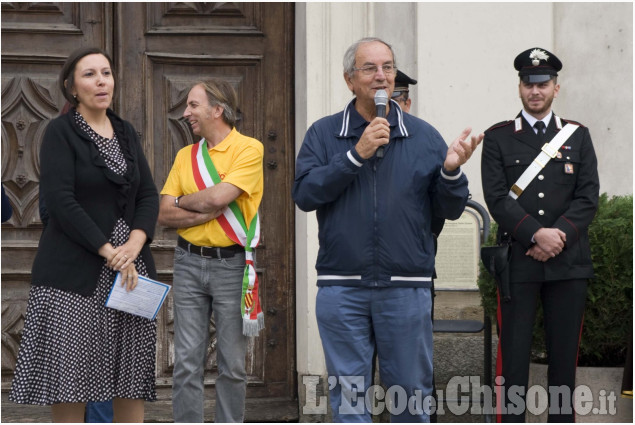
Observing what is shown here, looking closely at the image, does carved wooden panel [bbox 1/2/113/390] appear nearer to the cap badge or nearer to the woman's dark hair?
the woman's dark hair

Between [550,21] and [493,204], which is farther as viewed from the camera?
[550,21]

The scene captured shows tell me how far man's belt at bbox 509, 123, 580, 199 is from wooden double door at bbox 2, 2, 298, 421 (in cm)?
223

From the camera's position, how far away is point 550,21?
24.8 ft

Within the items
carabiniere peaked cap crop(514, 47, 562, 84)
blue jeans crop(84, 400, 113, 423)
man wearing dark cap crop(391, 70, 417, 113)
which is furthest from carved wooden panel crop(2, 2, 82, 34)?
carabiniere peaked cap crop(514, 47, 562, 84)

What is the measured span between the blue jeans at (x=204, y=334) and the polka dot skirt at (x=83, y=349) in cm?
64

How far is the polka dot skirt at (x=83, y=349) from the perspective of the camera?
4.95 m

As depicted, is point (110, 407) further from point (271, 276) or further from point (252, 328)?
point (271, 276)

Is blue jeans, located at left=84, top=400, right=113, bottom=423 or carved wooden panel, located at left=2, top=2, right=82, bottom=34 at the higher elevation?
carved wooden panel, located at left=2, top=2, right=82, bottom=34

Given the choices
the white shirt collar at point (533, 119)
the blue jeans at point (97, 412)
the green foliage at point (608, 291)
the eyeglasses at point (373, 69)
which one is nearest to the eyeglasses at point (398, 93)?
the white shirt collar at point (533, 119)

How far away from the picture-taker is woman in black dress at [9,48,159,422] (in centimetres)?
496

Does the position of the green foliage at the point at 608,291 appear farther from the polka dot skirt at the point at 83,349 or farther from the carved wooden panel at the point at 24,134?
the carved wooden panel at the point at 24,134

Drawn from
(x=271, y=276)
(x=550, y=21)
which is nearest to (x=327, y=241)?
(x=271, y=276)

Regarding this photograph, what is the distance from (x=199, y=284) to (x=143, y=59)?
8.16ft

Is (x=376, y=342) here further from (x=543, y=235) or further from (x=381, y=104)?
(x=543, y=235)
